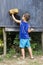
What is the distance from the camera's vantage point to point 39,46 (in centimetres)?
855

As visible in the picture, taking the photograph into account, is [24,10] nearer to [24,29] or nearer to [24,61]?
[24,29]

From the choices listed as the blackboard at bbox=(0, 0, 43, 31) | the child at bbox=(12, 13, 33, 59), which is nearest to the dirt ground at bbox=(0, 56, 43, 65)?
the child at bbox=(12, 13, 33, 59)

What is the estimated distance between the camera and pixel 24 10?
8.04m

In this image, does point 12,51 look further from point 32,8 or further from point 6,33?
point 32,8

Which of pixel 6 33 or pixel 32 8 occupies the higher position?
pixel 32 8

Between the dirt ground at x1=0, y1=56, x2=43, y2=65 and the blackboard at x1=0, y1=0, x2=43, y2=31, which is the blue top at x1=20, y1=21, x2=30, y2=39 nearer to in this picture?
the blackboard at x1=0, y1=0, x2=43, y2=31

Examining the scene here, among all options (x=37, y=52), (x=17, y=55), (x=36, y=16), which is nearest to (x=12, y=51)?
(x=17, y=55)

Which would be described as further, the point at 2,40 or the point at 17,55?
the point at 2,40

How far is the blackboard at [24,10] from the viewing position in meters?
7.93

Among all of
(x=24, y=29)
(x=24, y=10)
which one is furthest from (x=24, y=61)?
(x=24, y=10)

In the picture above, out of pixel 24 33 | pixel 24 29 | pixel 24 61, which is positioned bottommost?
pixel 24 61

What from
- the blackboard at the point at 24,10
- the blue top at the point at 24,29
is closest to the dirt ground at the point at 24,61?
the blue top at the point at 24,29

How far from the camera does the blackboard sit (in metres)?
7.93

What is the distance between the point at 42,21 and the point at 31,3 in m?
0.63
